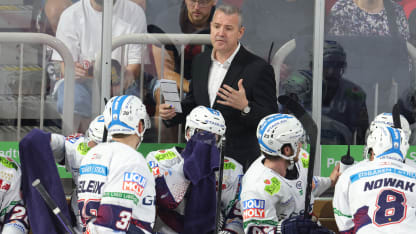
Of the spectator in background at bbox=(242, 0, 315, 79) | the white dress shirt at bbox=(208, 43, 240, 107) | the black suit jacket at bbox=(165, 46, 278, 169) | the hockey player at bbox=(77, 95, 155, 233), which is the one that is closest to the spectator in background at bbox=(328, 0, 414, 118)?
the spectator in background at bbox=(242, 0, 315, 79)

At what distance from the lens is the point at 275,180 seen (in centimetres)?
673

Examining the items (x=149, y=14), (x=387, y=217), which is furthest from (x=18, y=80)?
(x=387, y=217)

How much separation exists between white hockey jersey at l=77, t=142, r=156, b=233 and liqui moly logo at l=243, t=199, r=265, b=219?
0.83 meters

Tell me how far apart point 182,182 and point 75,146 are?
1053 millimetres

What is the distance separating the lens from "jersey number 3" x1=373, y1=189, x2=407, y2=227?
6105mm

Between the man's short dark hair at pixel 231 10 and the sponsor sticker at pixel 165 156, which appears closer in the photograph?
the sponsor sticker at pixel 165 156

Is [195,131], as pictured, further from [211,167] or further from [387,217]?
[387,217]

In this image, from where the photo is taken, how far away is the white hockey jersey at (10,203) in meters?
6.75

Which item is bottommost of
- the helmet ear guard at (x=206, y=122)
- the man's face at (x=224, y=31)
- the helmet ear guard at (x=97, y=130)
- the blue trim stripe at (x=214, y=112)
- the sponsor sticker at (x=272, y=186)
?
the sponsor sticker at (x=272, y=186)

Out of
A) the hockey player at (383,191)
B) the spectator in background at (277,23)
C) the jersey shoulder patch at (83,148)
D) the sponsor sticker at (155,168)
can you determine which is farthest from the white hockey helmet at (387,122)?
the jersey shoulder patch at (83,148)

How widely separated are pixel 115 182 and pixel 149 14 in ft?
8.39

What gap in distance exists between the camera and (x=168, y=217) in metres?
6.99

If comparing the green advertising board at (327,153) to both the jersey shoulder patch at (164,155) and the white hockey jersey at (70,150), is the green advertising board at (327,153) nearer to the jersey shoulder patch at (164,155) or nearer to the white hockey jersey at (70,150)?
the white hockey jersey at (70,150)

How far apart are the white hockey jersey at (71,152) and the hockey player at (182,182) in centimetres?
62
